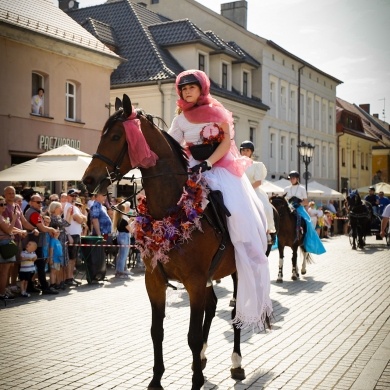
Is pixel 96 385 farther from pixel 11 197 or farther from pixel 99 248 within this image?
pixel 99 248

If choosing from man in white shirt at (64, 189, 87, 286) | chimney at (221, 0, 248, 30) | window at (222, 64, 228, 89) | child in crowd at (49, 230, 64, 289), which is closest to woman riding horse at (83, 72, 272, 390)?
child in crowd at (49, 230, 64, 289)

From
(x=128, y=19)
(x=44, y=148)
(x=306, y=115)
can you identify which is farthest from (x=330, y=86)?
(x=44, y=148)

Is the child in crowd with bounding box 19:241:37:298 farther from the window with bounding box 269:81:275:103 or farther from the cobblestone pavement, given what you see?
the window with bounding box 269:81:275:103

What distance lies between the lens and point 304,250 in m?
13.7

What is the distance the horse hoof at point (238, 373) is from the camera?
546 centimetres

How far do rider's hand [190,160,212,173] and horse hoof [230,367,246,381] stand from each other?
212 centimetres

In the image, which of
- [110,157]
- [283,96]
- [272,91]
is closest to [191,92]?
[110,157]

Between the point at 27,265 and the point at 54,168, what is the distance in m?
3.63

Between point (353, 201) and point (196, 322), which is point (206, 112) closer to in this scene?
point (196, 322)

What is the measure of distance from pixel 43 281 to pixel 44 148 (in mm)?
10642

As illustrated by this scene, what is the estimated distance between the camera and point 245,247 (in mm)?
5344

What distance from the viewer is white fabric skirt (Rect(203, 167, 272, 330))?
5.22 meters

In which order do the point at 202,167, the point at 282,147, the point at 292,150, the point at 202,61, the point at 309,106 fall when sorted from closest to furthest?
the point at 202,167 → the point at 202,61 → the point at 282,147 → the point at 292,150 → the point at 309,106

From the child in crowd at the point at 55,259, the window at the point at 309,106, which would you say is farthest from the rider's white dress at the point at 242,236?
the window at the point at 309,106
